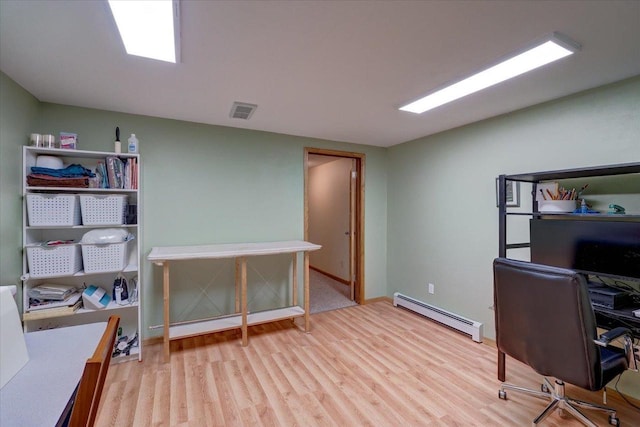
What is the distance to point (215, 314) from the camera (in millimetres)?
3242

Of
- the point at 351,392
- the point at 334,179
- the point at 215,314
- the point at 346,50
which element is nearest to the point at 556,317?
the point at 351,392

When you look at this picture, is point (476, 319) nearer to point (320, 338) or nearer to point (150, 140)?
point (320, 338)

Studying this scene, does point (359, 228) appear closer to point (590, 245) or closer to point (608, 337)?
point (590, 245)

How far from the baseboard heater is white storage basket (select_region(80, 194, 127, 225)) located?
3355 millimetres

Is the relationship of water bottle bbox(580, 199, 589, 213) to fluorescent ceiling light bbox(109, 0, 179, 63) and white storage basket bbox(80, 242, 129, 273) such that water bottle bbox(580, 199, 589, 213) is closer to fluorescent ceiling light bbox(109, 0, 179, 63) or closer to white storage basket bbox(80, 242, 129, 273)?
fluorescent ceiling light bbox(109, 0, 179, 63)

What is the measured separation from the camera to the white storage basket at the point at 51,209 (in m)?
2.26

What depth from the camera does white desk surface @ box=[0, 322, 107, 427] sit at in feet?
2.93

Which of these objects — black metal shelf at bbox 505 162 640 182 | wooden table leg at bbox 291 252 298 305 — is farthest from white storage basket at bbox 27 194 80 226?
black metal shelf at bbox 505 162 640 182

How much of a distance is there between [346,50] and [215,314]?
2.89 meters

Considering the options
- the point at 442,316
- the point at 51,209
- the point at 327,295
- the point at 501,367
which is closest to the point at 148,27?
the point at 51,209

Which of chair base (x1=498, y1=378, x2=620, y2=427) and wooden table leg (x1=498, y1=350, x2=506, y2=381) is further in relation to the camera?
wooden table leg (x1=498, y1=350, x2=506, y2=381)

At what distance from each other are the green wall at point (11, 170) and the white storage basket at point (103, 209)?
15.6 inches

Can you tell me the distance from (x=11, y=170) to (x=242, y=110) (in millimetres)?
1747

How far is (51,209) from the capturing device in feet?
7.59
